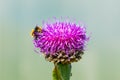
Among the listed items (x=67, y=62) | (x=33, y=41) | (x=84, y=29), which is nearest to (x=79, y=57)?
(x=67, y=62)

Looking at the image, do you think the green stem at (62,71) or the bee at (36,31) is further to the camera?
the bee at (36,31)

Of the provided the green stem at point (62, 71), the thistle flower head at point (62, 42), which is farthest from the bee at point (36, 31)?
the green stem at point (62, 71)

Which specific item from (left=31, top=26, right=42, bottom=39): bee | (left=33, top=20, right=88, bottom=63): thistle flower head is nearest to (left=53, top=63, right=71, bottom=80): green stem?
(left=33, top=20, right=88, bottom=63): thistle flower head

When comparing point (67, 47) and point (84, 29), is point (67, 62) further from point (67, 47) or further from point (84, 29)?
point (84, 29)

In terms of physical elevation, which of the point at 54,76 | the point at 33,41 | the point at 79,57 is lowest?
the point at 54,76

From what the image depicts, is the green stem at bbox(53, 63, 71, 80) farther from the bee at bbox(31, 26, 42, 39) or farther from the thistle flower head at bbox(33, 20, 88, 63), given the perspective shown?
the bee at bbox(31, 26, 42, 39)

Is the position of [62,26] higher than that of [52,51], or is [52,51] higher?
[62,26]

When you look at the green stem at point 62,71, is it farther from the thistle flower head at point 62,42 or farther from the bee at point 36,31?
the bee at point 36,31
